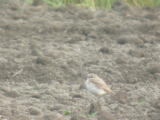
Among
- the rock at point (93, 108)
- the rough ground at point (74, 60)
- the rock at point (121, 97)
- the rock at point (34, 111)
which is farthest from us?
the rock at point (121, 97)

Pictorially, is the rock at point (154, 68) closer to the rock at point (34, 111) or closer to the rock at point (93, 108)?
the rock at point (93, 108)

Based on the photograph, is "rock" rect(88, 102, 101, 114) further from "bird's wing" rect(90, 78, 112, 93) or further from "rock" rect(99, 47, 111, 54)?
"rock" rect(99, 47, 111, 54)

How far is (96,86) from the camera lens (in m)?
7.65

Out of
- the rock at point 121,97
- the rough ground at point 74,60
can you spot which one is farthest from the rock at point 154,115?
the rock at point 121,97

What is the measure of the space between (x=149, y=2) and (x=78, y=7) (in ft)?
6.88

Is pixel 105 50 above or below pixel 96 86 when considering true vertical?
below

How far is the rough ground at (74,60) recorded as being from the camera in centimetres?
709

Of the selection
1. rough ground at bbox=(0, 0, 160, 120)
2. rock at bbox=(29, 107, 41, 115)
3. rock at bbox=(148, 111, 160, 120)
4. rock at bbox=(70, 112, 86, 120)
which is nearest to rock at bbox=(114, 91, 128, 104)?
rough ground at bbox=(0, 0, 160, 120)

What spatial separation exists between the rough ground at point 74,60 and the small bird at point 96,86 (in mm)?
93

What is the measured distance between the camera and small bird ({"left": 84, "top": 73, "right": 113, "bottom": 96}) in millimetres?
7645

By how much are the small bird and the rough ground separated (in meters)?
0.09

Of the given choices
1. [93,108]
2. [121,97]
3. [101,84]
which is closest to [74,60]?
[101,84]

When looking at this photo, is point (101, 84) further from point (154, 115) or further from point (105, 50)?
point (105, 50)

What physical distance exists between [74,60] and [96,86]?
151 centimetres
